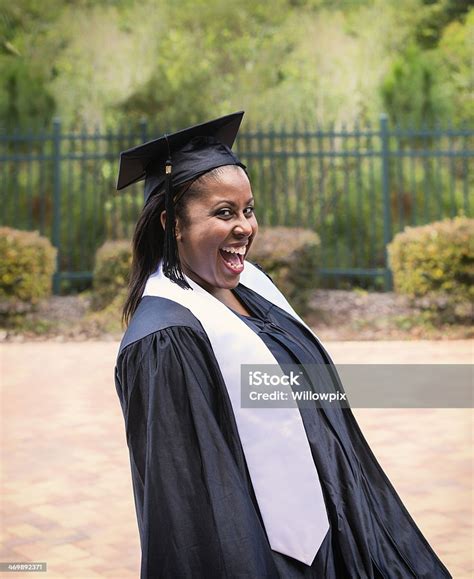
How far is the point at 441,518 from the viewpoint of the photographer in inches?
177

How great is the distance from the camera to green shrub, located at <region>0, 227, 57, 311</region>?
10.1m

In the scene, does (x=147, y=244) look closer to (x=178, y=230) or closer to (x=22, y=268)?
(x=178, y=230)

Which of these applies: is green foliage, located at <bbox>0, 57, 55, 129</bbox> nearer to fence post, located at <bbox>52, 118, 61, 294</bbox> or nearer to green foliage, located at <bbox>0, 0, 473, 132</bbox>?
green foliage, located at <bbox>0, 0, 473, 132</bbox>

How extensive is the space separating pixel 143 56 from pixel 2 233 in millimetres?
6524

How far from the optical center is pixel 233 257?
2.31 metres

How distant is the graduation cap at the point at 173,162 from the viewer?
2.31 meters

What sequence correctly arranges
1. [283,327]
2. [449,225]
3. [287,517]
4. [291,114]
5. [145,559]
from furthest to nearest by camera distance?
1. [291,114]
2. [449,225]
3. [283,327]
4. [287,517]
5. [145,559]

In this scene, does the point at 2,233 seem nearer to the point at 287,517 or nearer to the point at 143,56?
the point at 143,56

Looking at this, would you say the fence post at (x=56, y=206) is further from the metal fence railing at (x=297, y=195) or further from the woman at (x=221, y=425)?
the woman at (x=221, y=425)

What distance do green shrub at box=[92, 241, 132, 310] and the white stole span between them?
7.91 meters

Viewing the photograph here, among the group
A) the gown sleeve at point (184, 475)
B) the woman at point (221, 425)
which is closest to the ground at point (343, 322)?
the woman at point (221, 425)

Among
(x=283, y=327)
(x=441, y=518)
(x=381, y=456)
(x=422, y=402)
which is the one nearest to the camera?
(x=283, y=327)

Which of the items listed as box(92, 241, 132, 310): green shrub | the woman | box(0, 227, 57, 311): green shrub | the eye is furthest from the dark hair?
box(0, 227, 57, 311): green shrub

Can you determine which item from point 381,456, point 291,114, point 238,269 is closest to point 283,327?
point 238,269
